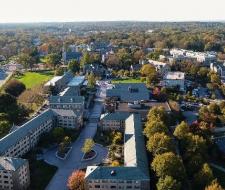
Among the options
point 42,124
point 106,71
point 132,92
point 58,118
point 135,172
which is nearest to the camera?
point 135,172

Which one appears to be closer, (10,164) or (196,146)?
(10,164)

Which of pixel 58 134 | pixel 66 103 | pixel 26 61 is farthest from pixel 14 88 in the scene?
pixel 26 61

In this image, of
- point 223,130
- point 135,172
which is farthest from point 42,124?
point 223,130

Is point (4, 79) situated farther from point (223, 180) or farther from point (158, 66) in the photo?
point (223, 180)

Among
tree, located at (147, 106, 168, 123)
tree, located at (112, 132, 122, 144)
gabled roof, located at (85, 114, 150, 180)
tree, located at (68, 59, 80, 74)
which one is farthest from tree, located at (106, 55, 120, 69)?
gabled roof, located at (85, 114, 150, 180)

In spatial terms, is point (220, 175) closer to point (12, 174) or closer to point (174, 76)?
point (12, 174)

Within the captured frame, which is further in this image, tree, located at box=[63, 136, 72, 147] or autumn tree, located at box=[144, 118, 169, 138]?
tree, located at box=[63, 136, 72, 147]

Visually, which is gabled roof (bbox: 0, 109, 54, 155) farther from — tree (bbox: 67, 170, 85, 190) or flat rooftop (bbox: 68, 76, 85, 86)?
flat rooftop (bbox: 68, 76, 85, 86)
